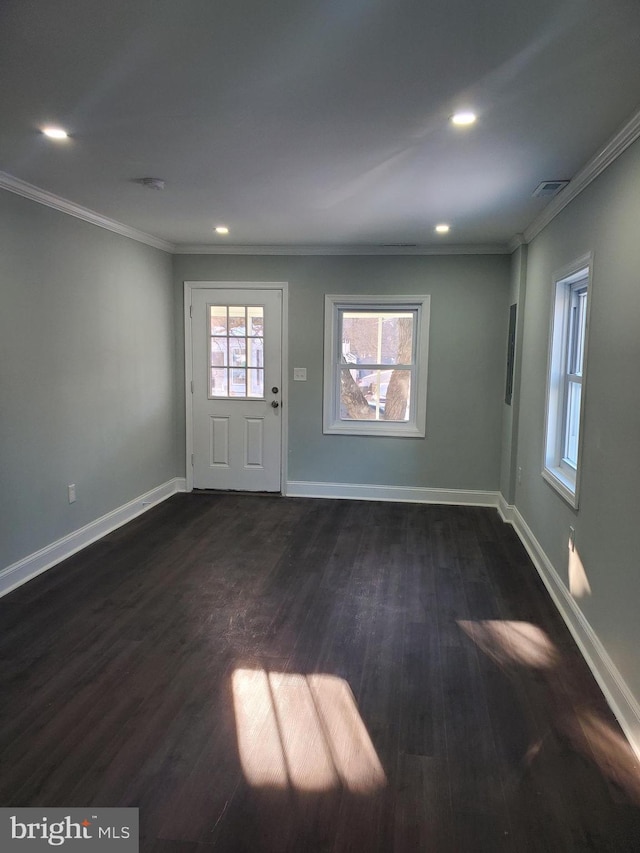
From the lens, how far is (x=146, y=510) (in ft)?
16.5

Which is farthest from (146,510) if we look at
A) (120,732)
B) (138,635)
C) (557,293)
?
(557,293)

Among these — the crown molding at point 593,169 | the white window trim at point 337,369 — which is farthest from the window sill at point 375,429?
the crown molding at point 593,169

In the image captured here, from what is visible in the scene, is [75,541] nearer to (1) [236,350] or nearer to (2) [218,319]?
(1) [236,350]

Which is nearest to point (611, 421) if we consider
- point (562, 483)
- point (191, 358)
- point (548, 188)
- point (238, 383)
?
point (562, 483)

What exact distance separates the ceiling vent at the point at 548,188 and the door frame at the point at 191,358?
8.43 feet

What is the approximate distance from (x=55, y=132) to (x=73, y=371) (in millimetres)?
1765

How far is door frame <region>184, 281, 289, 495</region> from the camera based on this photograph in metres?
5.39

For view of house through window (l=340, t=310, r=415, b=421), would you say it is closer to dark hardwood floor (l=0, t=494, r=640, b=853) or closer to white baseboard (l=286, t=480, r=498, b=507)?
white baseboard (l=286, t=480, r=498, b=507)

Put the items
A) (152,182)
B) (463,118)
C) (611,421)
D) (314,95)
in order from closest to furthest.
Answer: (314,95), (463,118), (611,421), (152,182)

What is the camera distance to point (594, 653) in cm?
259

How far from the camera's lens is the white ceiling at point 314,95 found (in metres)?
1.63

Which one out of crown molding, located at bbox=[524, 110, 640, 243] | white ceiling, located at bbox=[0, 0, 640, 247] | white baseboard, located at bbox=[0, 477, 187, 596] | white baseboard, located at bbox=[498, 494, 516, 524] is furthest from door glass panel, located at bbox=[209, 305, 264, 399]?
crown molding, located at bbox=[524, 110, 640, 243]

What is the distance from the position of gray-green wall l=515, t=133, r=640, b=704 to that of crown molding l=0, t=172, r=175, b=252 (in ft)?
10.3

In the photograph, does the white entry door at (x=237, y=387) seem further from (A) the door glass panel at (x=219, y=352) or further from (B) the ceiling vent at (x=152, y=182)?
(B) the ceiling vent at (x=152, y=182)
